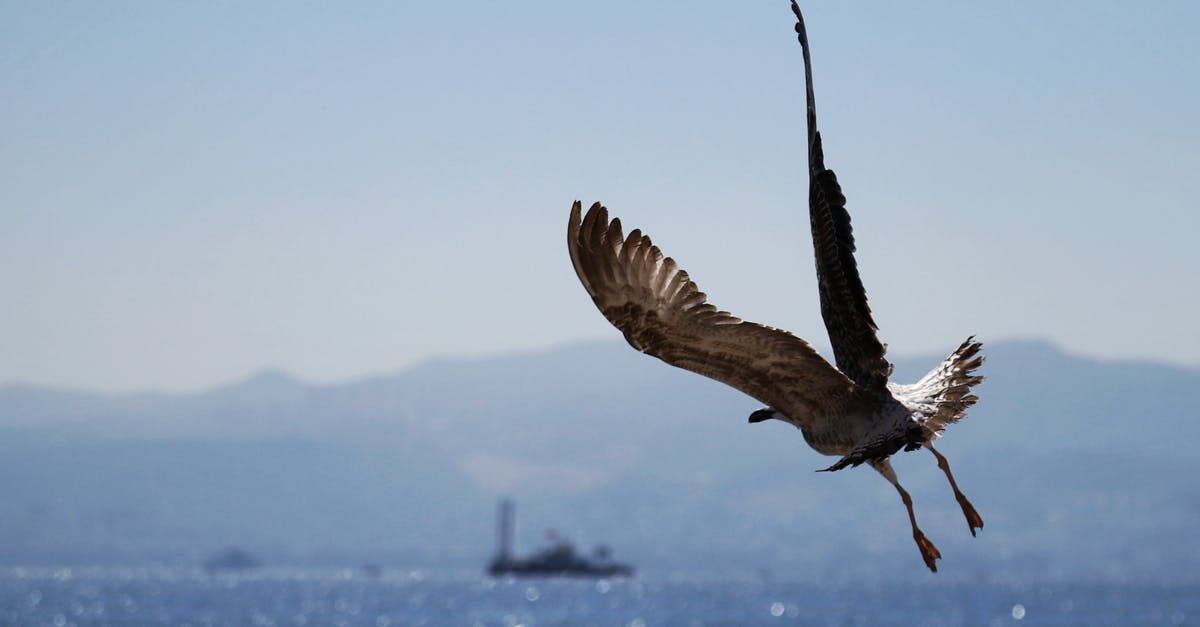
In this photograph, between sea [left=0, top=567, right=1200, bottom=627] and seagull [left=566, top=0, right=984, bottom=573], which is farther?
sea [left=0, top=567, right=1200, bottom=627]

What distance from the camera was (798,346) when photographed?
9.36 metres

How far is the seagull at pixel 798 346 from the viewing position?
9.53 metres

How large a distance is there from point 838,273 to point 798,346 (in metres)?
0.65

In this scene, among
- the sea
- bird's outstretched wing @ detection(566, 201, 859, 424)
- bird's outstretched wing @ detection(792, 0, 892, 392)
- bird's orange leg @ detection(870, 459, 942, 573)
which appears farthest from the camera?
the sea

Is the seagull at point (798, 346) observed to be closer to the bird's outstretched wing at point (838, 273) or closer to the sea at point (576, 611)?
the bird's outstretched wing at point (838, 273)

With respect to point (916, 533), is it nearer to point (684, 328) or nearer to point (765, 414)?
point (765, 414)

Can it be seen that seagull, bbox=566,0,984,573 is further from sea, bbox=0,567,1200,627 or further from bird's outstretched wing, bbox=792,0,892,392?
sea, bbox=0,567,1200,627

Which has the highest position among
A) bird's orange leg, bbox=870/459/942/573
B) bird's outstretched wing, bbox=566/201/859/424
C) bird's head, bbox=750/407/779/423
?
bird's outstretched wing, bbox=566/201/859/424

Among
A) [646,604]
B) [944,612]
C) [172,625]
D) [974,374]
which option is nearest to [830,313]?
[974,374]

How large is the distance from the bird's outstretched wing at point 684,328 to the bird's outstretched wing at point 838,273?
29cm

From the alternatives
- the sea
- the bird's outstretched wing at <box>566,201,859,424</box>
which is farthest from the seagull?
the sea

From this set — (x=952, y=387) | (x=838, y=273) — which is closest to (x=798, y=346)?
(x=838, y=273)

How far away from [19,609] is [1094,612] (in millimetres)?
91936

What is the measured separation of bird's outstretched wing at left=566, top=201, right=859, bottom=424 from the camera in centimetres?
941
